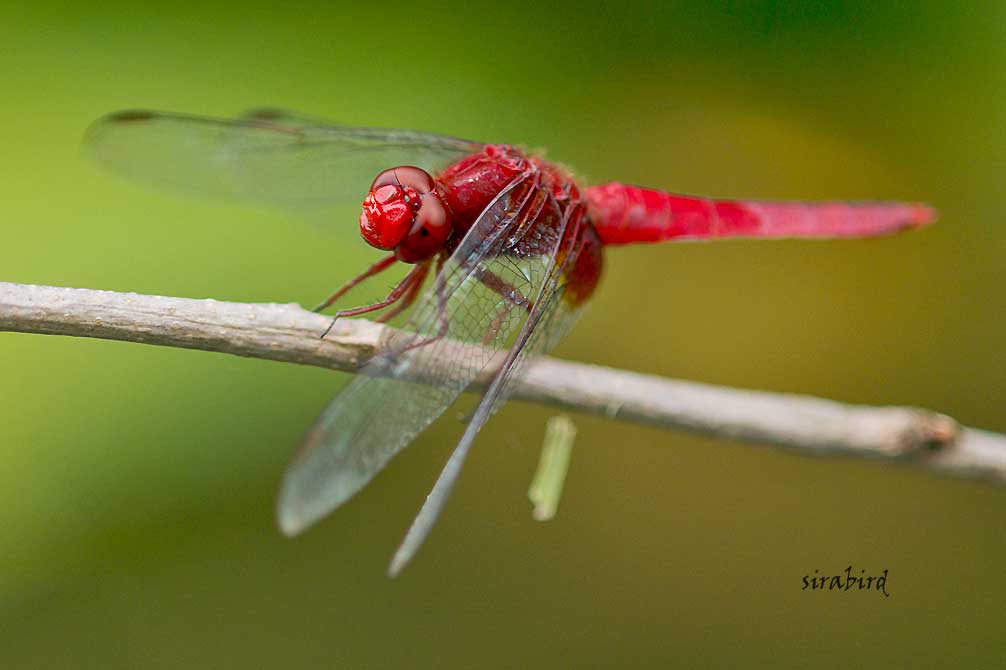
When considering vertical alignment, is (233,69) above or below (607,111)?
below

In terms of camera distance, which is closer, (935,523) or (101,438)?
(101,438)

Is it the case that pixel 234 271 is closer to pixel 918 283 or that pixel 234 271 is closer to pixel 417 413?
pixel 417 413

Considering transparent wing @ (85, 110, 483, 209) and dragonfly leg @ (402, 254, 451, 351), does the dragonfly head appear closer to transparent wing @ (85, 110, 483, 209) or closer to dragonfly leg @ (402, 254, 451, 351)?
dragonfly leg @ (402, 254, 451, 351)

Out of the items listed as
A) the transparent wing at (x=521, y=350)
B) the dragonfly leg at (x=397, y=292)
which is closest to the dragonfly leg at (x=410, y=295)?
the dragonfly leg at (x=397, y=292)

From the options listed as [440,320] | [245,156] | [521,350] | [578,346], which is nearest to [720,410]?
[521,350]

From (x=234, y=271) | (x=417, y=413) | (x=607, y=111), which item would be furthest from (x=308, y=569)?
(x=607, y=111)

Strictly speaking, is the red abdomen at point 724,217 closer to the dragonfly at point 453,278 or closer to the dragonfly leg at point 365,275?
the dragonfly at point 453,278

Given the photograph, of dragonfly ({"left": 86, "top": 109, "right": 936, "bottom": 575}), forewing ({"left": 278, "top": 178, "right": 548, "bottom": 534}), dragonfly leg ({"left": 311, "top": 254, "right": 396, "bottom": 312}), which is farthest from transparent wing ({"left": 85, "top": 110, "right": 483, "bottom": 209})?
forewing ({"left": 278, "top": 178, "right": 548, "bottom": 534})
